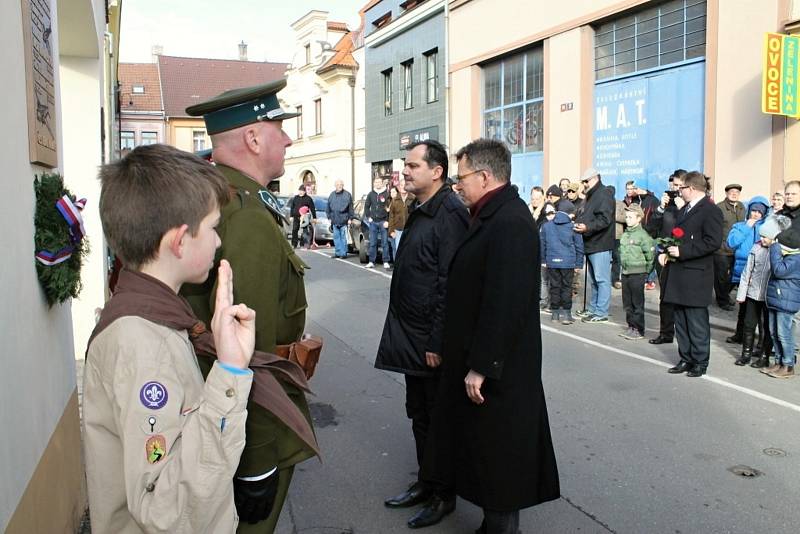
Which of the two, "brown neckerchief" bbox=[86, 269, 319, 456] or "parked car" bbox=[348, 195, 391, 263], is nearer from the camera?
"brown neckerchief" bbox=[86, 269, 319, 456]

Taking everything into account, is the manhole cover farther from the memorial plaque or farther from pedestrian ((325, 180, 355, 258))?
pedestrian ((325, 180, 355, 258))

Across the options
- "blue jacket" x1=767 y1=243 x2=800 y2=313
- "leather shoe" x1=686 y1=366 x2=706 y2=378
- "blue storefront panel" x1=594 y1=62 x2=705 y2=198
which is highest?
"blue storefront panel" x1=594 y1=62 x2=705 y2=198

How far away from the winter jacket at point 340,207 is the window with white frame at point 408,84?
871cm

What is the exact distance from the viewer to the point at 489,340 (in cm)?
317

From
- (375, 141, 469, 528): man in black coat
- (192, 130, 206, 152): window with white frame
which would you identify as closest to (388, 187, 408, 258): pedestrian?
(375, 141, 469, 528): man in black coat

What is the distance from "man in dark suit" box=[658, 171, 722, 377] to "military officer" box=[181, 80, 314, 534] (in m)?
5.47

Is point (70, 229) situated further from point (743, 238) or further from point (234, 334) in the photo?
point (743, 238)

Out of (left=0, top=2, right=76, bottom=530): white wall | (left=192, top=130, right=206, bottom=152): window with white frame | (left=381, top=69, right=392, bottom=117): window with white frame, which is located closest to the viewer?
(left=0, top=2, right=76, bottom=530): white wall

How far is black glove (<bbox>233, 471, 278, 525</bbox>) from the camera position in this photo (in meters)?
1.97

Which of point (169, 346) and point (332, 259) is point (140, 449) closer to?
point (169, 346)

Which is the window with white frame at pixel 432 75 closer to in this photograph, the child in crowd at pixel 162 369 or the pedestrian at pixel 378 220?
the pedestrian at pixel 378 220

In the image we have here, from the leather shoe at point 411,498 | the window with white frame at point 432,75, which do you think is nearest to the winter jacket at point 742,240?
the leather shoe at point 411,498

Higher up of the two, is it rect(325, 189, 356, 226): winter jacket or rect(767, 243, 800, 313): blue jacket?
rect(325, 189, 356, 226): winter jacket

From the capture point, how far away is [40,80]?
120 inches
